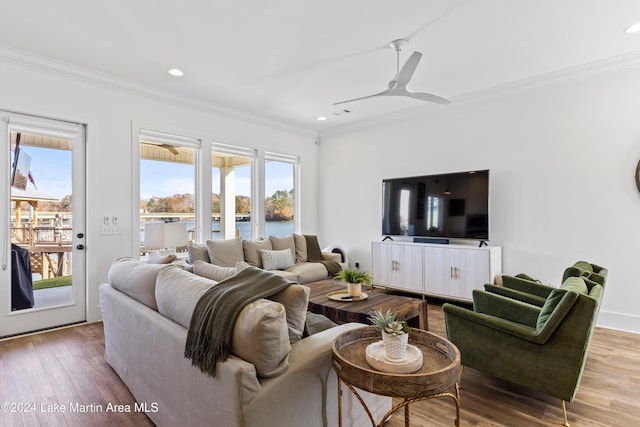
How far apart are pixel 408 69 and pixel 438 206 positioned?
219 cm

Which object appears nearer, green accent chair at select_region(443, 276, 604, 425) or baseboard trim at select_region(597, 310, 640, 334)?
green accent chair at select_region(443, 276, 604, 425)

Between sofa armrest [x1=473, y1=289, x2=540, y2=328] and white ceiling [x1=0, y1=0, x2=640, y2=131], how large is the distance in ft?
7.31

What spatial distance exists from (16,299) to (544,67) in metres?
6.08

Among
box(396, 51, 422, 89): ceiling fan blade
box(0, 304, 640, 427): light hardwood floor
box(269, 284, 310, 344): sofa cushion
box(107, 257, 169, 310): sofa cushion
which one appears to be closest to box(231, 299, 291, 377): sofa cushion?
box(269, 284, 310, 344): sofa cushion

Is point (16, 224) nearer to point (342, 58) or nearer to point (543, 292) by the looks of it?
point (342, 58)

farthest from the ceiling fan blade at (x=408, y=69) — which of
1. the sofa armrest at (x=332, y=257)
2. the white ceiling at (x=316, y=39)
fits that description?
the sofa armrest at (x=332, y=257)

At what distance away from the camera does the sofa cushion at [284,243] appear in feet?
16.3

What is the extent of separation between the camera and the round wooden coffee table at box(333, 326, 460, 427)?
134 centimetres

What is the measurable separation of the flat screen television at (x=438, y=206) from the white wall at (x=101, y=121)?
10.00 feet

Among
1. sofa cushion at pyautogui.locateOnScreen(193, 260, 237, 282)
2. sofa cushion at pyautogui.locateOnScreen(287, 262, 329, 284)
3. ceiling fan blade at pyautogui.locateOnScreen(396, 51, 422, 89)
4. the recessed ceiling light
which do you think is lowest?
sofa cushion at pyautogui.locateOnScreen(287, 262, 329, 284)

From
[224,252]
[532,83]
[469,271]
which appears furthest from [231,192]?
[532,83]

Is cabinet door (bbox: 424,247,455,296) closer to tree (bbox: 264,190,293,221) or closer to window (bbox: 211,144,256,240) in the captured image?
tree (bbox: 264,190,293,221)

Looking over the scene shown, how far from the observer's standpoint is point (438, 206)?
4.64 m

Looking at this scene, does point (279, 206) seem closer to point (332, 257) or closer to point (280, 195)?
point (280, 195)
